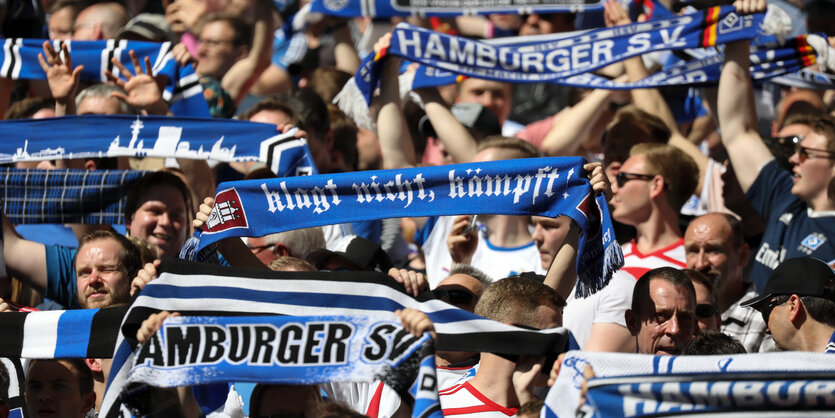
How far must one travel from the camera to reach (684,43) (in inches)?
282

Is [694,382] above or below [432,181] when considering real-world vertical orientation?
below

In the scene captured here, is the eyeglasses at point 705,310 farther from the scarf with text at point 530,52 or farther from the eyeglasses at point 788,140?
the scarf with text at point 530,52

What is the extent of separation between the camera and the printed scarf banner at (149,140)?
6.54 m

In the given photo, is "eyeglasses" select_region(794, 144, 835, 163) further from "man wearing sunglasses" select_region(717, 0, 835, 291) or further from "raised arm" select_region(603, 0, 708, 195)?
"raised arm" select_region(603, 0, 708, 195)

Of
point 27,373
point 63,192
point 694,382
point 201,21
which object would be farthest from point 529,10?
point 694,382

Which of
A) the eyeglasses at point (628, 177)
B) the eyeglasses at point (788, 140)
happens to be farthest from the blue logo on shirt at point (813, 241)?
the eyeglasses at point (628, 177)

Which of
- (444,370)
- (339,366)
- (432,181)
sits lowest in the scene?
(444,370)

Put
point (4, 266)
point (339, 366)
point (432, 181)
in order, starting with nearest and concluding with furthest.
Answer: point (339, 366) → point (432, 181) → point (4, 266)

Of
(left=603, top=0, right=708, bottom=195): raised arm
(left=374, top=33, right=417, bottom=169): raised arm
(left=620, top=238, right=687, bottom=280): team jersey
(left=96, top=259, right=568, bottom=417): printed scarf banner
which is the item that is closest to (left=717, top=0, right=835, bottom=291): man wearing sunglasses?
(left=620, top=238, right=687, bottom=280): team jersey

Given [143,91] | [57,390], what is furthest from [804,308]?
[143,91]

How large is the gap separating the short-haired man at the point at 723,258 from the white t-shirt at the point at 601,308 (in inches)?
26.3

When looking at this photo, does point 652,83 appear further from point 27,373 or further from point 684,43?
point 27,373

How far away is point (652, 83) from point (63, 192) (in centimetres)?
355

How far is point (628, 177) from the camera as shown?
6.67m
